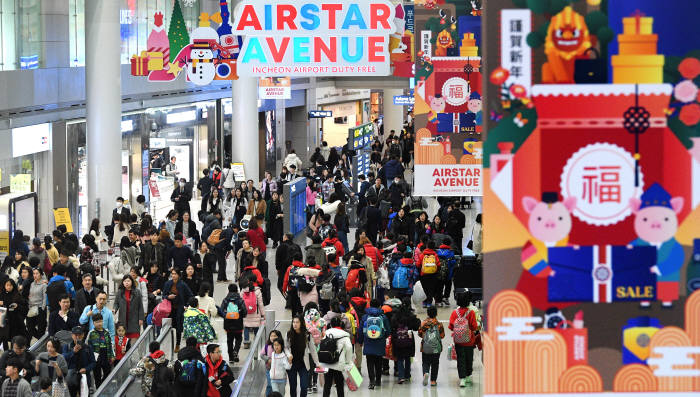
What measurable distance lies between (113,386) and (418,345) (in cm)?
551

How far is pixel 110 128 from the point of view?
24.8 metres

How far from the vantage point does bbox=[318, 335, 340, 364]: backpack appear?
12.3m

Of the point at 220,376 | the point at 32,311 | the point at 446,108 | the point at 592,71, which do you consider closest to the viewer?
the point at 592,71

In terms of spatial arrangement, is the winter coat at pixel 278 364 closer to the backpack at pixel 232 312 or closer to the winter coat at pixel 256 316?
the backpack at pixel 232 312

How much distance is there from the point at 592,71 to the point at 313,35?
1124 cm

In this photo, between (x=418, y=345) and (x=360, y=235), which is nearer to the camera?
(x=418, y=345)

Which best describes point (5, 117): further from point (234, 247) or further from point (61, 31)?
point (234, 247)

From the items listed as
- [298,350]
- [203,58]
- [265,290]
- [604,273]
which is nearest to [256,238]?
[203,58]

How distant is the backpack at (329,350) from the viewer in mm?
12281

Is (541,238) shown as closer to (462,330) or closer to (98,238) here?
(462,330)

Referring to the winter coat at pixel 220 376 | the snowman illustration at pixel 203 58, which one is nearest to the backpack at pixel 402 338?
the winter coat at pixel 220 376

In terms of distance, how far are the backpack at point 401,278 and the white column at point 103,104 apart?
10050mm

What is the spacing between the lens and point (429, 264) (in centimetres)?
1747

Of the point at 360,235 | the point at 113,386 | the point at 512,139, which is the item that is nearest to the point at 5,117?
the point at 360,235
